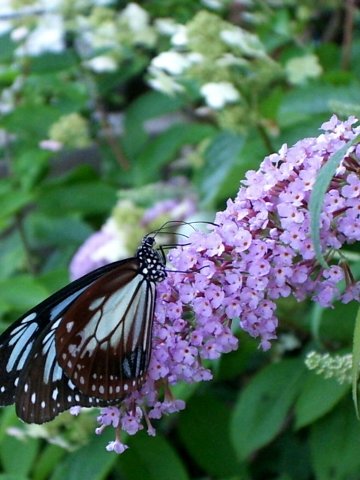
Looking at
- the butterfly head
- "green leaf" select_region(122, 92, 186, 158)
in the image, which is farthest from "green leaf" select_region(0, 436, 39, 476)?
"green leaf" select_region(122, 92, 186, 158)

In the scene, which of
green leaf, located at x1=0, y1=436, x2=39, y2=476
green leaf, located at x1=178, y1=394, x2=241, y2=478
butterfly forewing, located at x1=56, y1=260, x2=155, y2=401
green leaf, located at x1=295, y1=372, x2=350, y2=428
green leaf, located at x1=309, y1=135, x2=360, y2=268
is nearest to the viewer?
green leaf, located at x1=309, y1=135, x2=360, y2=268

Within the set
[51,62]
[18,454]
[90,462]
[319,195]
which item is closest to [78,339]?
[319,195]

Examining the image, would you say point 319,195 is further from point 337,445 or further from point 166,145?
point 166,145

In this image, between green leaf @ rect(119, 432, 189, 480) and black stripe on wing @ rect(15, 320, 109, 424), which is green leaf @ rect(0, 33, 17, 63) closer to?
green leaf @ rect(119, 432, 189, 480)

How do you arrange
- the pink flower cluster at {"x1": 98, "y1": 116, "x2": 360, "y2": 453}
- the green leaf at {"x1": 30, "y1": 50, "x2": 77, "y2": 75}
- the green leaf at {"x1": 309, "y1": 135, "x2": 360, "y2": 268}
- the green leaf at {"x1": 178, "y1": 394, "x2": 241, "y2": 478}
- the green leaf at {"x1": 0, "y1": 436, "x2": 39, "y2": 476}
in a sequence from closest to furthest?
the green leaf at {"x1": 309, "y1": 135, "x2": 360, "y2": 268} < the pink flower cluster at {"x1": 98, "y1": 116, "x2": 360, "y2": 453} < the green leaf at {"x1": 0, "y1": 436, "x2": 39, "y2": 476} < the green leaf at {"x1": 178, "y1": 394, "x2": 241, "y2": 478} < the green leaf at {"x1": 30, "y1": 50, "x2": 77, "y2": 75}

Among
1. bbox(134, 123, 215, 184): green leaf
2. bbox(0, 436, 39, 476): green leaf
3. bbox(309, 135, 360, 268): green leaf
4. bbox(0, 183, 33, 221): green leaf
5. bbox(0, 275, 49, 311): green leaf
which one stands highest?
bbox(134, 123, 215, 184): green leaf

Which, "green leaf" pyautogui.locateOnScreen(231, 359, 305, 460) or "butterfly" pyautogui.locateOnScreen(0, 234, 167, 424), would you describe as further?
"green leaf" pyautogui.locateOnScreen(231, 359, 305, 460)

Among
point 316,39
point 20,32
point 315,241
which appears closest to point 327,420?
point 315,241
